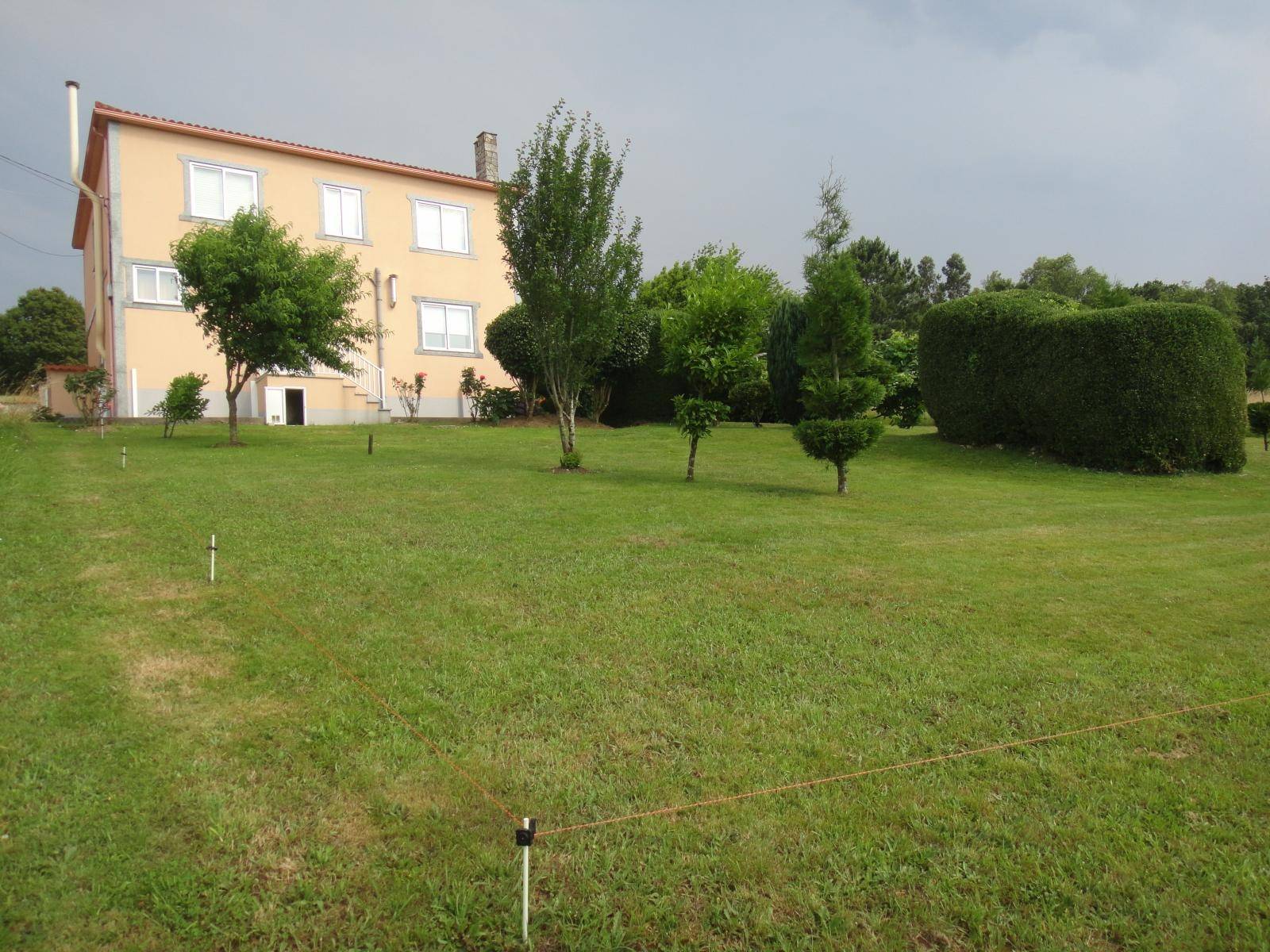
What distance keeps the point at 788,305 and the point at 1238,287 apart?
51001 mm

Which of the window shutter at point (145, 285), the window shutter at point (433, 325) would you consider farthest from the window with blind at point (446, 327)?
the window shutter at point (145, 285)

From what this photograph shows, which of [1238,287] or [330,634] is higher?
[1238,287]

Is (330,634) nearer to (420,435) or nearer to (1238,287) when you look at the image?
(420,435)

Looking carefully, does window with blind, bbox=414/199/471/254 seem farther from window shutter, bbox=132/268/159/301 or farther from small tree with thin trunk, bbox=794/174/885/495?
small tree with thin trunk, bbox=794/174/885/495

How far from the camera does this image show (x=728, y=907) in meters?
2.70

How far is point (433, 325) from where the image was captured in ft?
91.7

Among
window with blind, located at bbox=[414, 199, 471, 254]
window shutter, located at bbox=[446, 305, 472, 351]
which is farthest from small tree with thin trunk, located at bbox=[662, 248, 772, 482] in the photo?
window with blind, located at bbox=[414, 199, 471, 254]

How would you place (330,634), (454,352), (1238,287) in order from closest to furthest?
(330,634), (454,352), (1238,287)

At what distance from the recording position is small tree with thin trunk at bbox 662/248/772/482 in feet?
40.5

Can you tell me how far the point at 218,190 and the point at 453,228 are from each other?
295 inches

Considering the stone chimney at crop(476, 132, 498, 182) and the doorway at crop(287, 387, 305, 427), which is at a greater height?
the stone chimney at crop(476, 132, 498, 182)

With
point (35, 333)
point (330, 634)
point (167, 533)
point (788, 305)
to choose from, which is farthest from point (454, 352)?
point (35, 333)

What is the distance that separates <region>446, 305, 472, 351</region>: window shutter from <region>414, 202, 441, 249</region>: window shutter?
2.29 metres

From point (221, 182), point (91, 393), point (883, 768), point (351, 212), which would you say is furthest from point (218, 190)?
point (883, 768)
